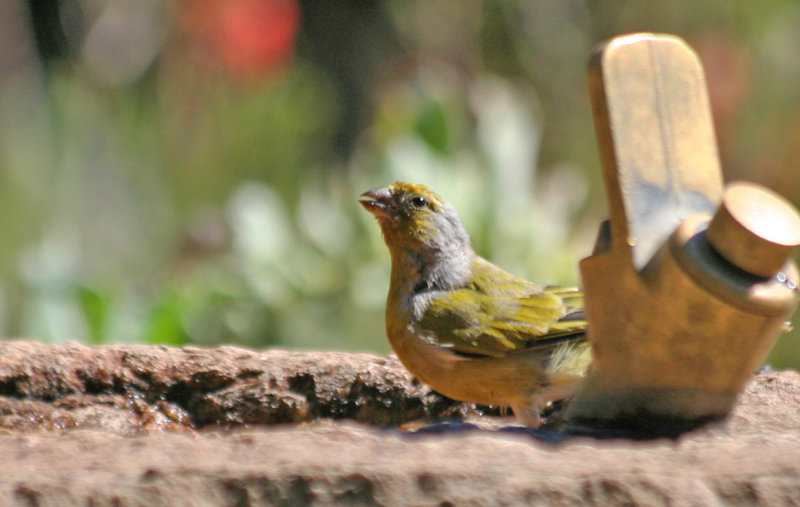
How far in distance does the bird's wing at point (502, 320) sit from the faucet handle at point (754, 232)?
179 centimetres

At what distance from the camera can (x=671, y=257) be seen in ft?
6.94

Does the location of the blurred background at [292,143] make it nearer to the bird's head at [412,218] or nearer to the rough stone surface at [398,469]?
the bird's head at [412,218]

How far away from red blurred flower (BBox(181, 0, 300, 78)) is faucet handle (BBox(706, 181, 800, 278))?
6278 mm

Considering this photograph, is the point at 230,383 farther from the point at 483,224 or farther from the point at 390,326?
the point at 483,224

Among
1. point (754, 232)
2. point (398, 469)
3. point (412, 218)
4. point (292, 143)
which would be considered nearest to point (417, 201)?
point (412, 218)

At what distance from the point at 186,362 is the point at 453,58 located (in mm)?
7331

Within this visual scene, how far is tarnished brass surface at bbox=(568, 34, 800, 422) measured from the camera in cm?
206

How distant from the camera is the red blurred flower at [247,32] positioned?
7996 mm

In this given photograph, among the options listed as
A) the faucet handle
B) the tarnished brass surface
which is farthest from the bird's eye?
the faucet handle

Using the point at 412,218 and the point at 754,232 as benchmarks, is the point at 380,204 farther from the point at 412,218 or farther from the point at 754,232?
the point at 754,232

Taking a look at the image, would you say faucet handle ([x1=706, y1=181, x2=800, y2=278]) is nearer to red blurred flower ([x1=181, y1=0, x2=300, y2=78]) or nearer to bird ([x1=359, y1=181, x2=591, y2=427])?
bird ([x1=359, y1=181, x2=591, y2=427])

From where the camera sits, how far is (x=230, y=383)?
3141 mm

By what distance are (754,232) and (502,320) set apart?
2.02m

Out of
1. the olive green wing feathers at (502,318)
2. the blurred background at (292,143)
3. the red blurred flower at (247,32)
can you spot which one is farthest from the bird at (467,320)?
the red blurred flower at (247,32)
